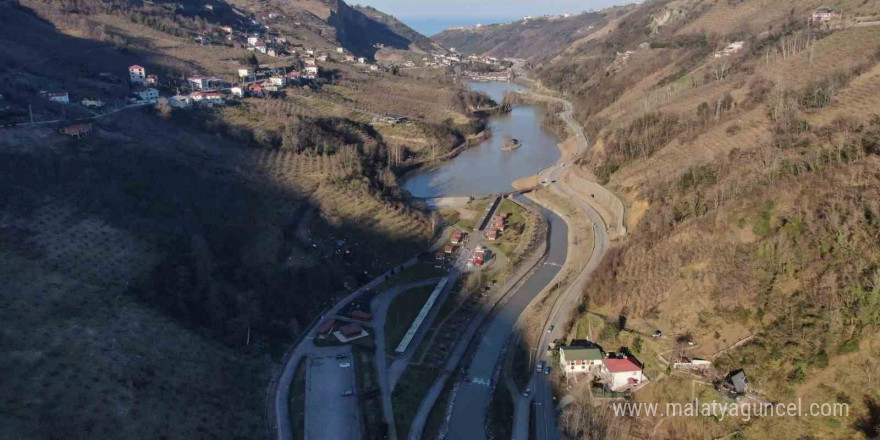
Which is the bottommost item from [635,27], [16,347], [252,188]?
[16,347]

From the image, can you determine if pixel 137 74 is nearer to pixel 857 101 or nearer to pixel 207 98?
pixel 207 98

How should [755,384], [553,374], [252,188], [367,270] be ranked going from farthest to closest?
1. [252,188]
2. [367,270]
3. [553,374]
4. [755,384]

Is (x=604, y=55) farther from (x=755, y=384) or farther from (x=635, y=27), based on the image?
(x=755, y=384)

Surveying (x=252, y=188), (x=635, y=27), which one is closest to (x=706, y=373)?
(x=252, y=188)

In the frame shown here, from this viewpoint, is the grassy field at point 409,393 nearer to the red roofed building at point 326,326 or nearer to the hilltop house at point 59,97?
the red roofed building at point 326,326

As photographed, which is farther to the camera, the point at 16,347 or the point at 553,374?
the point at 553,374

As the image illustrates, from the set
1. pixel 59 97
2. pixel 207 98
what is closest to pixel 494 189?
pixel 207 98
